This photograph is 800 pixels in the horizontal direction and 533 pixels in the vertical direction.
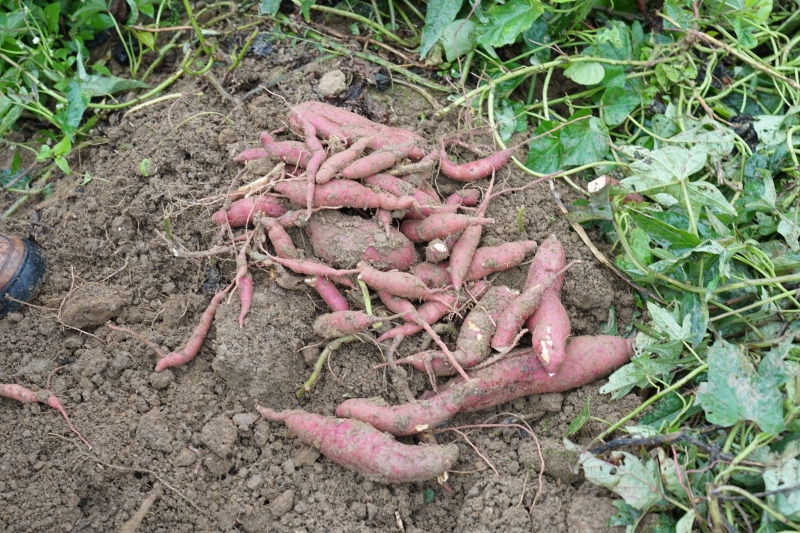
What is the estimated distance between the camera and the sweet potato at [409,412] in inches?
69.3

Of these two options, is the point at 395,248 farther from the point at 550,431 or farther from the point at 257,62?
the point at 257,62

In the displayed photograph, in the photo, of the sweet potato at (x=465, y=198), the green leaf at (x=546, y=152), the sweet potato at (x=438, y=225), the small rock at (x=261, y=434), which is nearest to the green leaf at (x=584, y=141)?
the green leaf at (x=546, y=152)

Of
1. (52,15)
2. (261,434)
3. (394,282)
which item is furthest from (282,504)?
(52,15)

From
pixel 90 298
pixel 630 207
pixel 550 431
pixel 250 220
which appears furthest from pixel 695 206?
pixel 90 298

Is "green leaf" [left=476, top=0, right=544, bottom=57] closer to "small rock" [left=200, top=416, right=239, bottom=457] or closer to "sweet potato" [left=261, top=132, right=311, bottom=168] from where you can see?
"sweet potato" [left=261, top=132, right=311, bottom=168]

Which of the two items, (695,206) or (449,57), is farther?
(449,57)

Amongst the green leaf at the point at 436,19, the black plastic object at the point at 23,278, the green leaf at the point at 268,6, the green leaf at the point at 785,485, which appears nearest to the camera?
the green leaf at the point at 785,485

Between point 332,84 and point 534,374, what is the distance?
1326mm

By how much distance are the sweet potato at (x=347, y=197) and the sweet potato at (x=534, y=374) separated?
23.3 inches

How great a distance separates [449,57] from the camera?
8.03 ft

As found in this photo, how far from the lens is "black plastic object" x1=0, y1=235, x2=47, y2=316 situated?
2.03 m

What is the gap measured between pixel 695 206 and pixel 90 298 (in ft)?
6.59

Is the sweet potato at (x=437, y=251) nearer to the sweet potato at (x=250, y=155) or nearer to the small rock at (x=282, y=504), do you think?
the sweet potato at (x=250, y=155)

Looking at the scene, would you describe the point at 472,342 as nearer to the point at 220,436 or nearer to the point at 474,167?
the point at 474,167
